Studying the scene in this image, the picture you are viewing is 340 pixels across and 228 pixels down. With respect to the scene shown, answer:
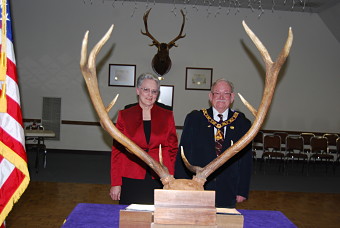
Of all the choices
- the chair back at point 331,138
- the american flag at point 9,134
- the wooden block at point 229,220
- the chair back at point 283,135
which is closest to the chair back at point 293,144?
the chair back at point 283,135

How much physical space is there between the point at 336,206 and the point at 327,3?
4.79 metres

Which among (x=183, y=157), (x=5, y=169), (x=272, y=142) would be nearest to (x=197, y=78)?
(x=272, y=142)

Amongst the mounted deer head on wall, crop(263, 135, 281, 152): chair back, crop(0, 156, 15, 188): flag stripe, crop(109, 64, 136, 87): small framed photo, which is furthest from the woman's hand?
crop(109, 64, 136, 87): small framed photo

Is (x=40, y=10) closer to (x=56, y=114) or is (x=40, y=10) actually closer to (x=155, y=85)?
(x=56, y=114)

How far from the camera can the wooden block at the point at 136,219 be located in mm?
1609

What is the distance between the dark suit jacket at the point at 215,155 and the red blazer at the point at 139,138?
10 cm

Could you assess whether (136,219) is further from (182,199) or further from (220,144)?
(220,144)

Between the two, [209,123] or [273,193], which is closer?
[209,123]

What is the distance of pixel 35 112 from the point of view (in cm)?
947

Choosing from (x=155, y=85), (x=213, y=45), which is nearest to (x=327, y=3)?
(x=213, y=45)

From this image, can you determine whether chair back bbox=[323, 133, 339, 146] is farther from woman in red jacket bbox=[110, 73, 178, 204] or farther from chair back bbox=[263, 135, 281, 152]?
woman in red jacket bbox=[110, 73, 178, 204]

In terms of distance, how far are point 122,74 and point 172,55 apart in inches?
48.7

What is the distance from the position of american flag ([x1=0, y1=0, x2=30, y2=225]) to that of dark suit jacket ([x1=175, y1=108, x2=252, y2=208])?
1052mm

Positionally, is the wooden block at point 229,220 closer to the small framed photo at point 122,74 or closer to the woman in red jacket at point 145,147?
the woman in red jacket at point 145,147
